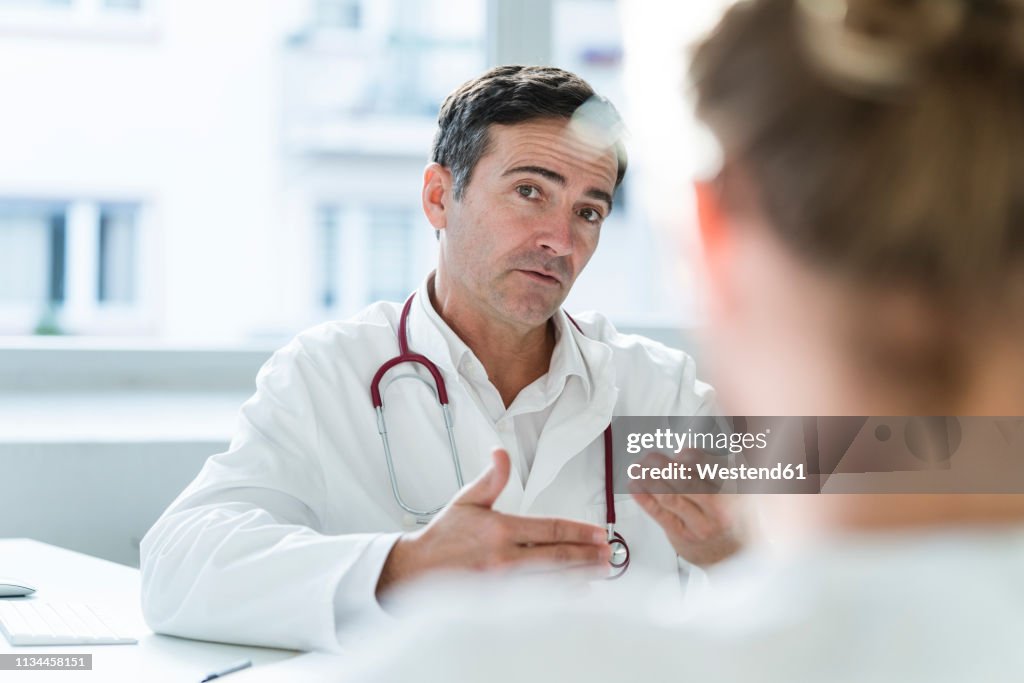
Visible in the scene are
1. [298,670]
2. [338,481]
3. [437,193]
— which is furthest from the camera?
[437,193]

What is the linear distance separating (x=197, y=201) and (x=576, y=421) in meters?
1.64

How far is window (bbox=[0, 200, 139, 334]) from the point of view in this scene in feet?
9.23

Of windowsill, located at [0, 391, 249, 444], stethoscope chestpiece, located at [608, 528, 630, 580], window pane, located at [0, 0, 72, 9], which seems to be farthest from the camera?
window pane, located at [0, 0, 72, 9]

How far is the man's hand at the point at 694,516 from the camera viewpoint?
1.31 m

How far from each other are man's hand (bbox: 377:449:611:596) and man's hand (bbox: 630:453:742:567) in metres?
0.09

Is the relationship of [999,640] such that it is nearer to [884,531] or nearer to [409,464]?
[884,531]

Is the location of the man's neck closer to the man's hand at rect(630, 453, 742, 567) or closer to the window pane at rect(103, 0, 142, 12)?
the man's hand at rect(630, 453, 742, 567)

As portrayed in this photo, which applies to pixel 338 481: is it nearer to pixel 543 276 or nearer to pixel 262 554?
pixel 262 554

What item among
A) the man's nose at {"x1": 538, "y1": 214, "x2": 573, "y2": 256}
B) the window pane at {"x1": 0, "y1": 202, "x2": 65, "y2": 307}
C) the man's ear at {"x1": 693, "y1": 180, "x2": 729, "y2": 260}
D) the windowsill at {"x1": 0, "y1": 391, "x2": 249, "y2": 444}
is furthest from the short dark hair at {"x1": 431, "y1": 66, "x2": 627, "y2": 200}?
the window pane at {"x1": 0, "y1": 202, "x2": 65, "y2": 307}

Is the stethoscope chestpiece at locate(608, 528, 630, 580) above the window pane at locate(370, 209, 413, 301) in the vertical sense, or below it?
below

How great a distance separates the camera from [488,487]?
1.21 metres

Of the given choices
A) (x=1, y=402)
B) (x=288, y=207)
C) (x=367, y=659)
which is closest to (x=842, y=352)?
(x=367, y=659)

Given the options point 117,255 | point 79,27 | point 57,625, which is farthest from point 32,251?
point 57,625

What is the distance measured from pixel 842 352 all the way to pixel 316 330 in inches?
52.3
